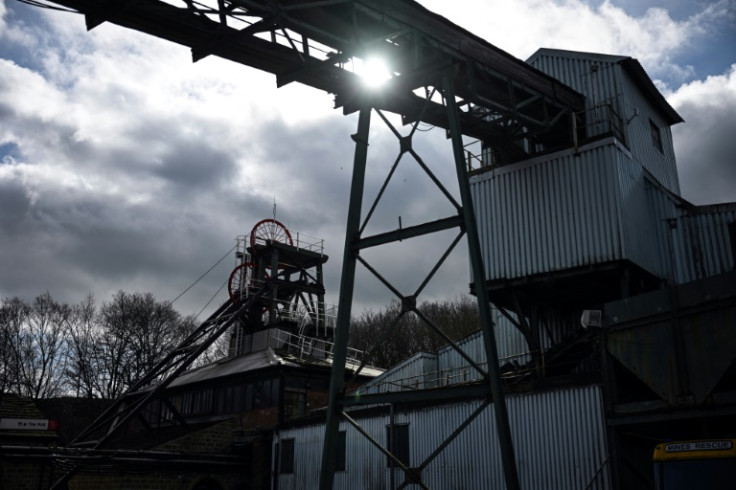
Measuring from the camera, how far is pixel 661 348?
1254 centimetres

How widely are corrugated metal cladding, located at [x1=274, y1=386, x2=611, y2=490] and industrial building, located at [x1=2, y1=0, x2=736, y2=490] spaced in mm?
48

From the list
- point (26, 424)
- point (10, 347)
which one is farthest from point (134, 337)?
point (26, 424)

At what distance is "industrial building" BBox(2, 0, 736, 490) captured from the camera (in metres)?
11.9

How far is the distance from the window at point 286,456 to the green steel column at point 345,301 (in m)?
12.8

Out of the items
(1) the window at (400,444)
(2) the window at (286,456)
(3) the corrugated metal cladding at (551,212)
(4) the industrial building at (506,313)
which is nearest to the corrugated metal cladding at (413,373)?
(4) the industrial building at (506,313)

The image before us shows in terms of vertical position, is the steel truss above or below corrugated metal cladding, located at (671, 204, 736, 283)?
below

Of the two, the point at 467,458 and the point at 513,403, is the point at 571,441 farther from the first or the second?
the point at 467,458

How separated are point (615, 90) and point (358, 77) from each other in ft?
33.1

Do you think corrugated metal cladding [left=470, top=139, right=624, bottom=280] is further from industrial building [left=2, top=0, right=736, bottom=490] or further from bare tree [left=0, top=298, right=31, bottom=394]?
bare tree [left=0, top=298, right=31, bottom=394]

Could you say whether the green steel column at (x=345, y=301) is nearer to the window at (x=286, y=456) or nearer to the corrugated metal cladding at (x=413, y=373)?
the corrugated metal cladding at (x=413, y=373)

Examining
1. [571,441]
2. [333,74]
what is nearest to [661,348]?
[571,441]

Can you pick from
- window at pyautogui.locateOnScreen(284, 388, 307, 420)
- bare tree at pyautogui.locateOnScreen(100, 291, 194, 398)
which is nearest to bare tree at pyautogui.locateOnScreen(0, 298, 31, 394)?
bare tree at pyautogui.locateOnScreen(100, 291, 194, 398)

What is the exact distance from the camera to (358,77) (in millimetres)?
13844

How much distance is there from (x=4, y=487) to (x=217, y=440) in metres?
7.81
